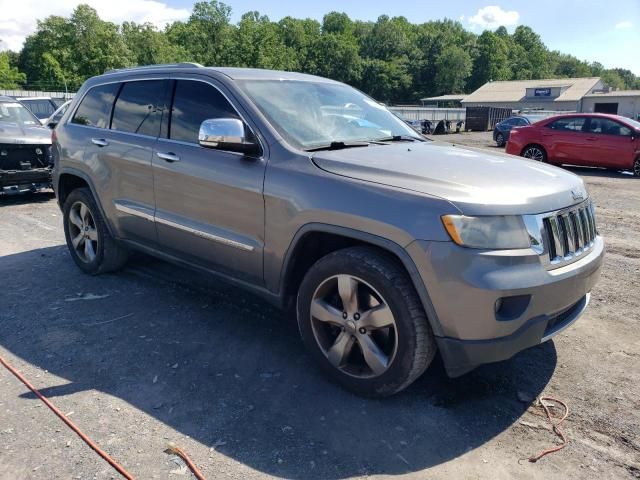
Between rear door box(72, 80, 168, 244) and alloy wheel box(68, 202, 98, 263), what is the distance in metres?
0.47

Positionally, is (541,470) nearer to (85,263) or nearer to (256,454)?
(256,454)

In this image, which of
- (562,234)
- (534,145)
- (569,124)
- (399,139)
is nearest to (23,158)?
(399,139)

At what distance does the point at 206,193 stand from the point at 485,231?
195 cm

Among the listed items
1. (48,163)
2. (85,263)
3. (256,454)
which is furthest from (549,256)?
(48,163)

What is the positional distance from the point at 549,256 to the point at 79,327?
337cm

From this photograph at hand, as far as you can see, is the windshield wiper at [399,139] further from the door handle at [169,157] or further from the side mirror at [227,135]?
the door handle at [169,157]

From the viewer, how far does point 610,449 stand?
2777mm

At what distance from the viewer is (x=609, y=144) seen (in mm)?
13711

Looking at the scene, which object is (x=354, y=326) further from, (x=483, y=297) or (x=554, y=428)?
(x=554, y=428)

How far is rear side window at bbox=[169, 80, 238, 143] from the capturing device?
3.84 metres

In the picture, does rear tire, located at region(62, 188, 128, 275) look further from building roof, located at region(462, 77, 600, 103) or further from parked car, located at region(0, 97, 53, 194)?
building roof, located at region(462, 77, 600, 103)

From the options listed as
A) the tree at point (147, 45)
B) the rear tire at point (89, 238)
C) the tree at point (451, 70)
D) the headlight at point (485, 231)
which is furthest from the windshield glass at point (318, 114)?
the tree at point (451, 70)

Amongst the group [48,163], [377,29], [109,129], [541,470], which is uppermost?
[377,29]

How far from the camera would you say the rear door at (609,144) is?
13.6 meters
